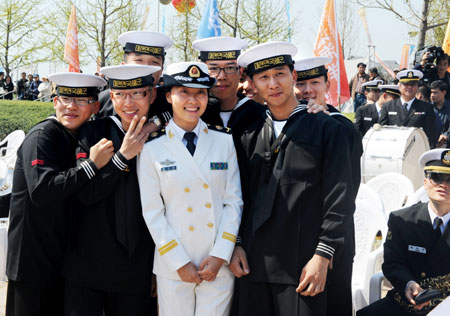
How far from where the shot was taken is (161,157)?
2.93 metres

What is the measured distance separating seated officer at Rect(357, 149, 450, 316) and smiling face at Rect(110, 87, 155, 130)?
Result: 6.31 ft

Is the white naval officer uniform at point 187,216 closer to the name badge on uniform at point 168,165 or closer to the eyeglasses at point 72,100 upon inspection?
the name badge on uniform at point 168,165

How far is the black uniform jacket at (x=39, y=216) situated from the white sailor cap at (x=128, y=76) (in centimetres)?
46

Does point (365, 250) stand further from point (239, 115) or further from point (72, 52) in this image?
point (72, 52)

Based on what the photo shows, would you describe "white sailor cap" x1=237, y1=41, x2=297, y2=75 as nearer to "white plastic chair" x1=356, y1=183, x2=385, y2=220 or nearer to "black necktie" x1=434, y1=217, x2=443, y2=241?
"black necktie" x1=434, y1=217, x2=443, y2=241

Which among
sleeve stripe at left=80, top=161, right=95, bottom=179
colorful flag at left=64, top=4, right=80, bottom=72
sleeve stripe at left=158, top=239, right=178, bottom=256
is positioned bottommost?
sleeve stripe at left=158, top=239, right=178, bottom=256

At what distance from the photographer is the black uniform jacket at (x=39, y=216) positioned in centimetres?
305

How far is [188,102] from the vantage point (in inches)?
116

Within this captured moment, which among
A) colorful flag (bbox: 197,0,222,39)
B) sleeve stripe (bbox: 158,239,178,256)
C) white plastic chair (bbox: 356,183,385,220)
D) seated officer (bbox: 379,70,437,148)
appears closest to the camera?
sleeve stripe (bbox: 158,239,178,256)

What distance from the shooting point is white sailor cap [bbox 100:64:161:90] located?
10.0ft

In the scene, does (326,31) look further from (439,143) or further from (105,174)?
(105,174)

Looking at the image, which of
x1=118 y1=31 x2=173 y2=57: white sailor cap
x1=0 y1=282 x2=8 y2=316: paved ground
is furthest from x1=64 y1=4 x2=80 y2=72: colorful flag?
x1=118 y1=31 x2=173 y2=57: white sailor cap

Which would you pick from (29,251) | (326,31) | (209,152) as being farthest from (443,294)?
(326,31)

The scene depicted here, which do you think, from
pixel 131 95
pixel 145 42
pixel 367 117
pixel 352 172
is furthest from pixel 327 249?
pixel 367 117
